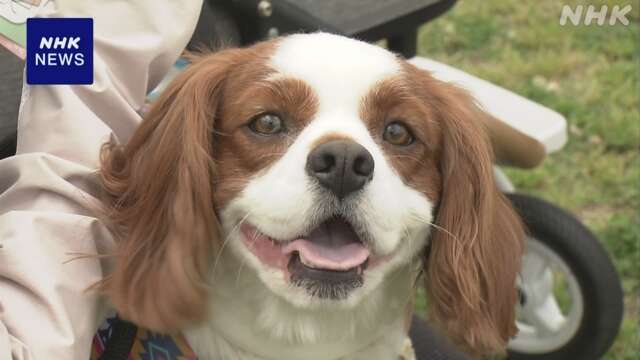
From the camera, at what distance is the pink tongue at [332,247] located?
1255 millimetres

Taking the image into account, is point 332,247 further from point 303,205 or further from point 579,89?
point 579,89

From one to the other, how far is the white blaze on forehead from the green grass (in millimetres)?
1294

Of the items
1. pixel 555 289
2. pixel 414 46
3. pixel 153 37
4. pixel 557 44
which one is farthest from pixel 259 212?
pixel 557 44

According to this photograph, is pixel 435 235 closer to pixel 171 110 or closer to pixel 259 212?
pixel 259 212

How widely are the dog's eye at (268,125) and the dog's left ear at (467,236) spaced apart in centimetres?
24

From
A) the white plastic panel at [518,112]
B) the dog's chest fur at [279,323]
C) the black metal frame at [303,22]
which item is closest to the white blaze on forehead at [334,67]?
the dog's chest fur at [279,323]

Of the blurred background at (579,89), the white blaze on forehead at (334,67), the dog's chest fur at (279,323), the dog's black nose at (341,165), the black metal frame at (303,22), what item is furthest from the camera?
the blurred background at (579,89)

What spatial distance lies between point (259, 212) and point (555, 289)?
60.5 inches

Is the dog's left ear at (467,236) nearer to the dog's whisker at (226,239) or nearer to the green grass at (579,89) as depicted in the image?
the dog's whisker at (226,239)

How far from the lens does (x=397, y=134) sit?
4.44 ft

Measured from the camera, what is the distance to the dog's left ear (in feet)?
4.66

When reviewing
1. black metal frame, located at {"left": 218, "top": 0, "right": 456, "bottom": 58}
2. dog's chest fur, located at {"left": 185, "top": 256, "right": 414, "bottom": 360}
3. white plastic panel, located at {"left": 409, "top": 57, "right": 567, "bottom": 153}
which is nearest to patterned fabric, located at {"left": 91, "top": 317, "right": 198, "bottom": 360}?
dog's chest fur, located at {"left": 185, "top": 256, "right": 414, "bottom": 360}

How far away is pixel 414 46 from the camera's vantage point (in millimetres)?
2297

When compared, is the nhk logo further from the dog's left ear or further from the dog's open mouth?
the dog's left ear
